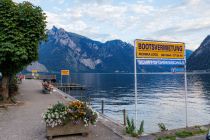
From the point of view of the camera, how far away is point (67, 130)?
1329 cm

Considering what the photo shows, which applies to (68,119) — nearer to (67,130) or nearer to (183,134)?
(67,130)

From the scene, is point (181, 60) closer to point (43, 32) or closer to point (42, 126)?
point (42, 126)

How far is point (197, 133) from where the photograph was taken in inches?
538

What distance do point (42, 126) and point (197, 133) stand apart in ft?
27.1

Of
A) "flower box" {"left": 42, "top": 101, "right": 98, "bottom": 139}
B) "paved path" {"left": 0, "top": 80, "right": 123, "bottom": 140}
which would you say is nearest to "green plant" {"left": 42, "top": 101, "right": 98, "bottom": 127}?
"flower box" {"left": 42, "top": 101, "right": 98, "bottom": 139}

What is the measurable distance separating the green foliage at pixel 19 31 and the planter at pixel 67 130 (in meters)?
12.2

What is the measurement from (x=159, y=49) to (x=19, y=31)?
13836mm

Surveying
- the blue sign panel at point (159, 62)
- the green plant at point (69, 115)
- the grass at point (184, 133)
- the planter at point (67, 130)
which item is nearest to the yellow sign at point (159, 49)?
the blue sign panel at point (159, 62)

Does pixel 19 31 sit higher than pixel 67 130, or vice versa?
pixel 19 31

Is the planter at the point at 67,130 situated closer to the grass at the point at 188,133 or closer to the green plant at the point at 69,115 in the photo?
the green plant at the point at 69,115

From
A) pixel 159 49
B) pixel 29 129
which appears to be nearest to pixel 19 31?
pixel 29 129

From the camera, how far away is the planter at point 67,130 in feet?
42.9

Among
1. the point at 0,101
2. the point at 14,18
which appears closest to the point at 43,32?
the point at 14,18

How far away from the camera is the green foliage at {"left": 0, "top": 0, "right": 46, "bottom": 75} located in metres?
24.0
